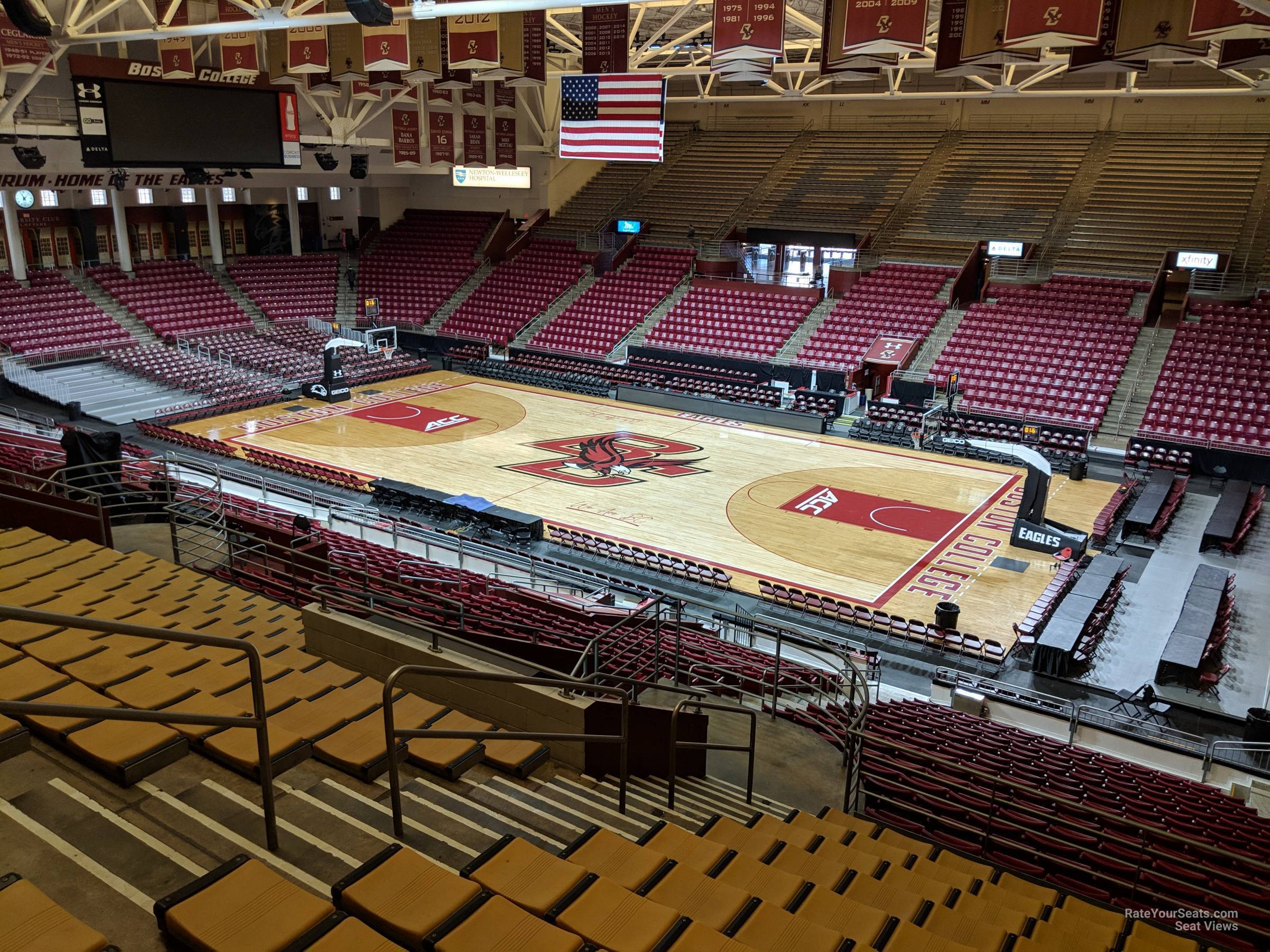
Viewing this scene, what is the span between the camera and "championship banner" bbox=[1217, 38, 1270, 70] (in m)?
11.2

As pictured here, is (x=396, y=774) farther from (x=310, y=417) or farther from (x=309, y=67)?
(x=310, y=417)

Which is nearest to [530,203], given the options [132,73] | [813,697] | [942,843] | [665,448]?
[665,448]

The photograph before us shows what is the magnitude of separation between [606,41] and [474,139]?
7.88m

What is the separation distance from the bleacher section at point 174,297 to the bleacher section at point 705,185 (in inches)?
609

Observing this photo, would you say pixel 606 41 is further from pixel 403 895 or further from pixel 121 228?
pixel 121 228

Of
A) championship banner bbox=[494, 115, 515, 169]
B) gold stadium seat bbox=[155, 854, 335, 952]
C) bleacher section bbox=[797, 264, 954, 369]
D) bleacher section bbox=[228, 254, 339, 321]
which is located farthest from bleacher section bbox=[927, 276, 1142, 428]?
gold stadium seat bbox=[155, 854, 335, 952]

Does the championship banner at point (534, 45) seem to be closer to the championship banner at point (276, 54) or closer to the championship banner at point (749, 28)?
the championship banner at point (276, 54)

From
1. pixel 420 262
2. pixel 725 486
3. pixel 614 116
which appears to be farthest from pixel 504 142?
pixel 420 262

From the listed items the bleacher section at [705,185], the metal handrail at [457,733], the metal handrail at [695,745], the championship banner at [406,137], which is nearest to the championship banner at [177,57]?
the championship banner at [406,137]

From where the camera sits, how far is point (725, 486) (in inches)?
857

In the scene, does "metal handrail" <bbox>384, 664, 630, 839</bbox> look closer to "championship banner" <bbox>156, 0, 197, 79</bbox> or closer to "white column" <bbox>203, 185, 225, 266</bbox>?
"championship banner" <bbox>156, 0, 197, 79</bbox>

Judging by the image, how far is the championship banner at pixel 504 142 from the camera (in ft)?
88.4

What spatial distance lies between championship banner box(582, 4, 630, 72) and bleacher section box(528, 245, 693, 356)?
13.5m

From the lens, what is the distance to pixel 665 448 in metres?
24.6
